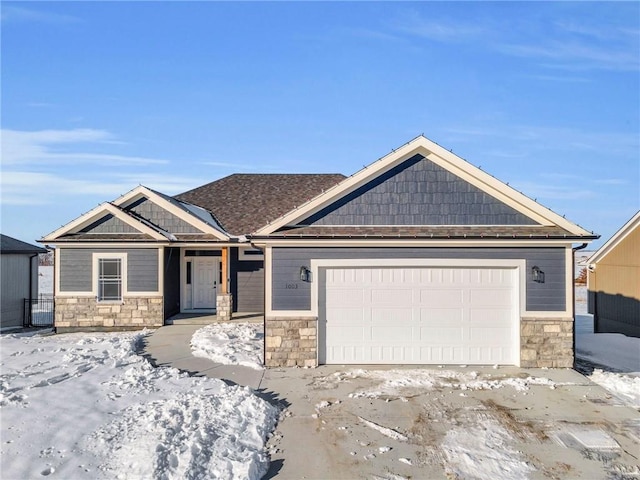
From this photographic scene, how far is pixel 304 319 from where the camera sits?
9.13 m

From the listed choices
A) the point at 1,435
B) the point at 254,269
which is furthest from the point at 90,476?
the point at 254,269

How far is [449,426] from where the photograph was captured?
6.20m

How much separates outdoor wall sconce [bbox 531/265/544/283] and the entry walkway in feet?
19.6

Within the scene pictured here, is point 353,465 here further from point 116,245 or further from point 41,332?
point 41,332

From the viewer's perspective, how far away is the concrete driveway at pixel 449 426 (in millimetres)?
5109

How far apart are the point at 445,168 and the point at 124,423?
305 inches

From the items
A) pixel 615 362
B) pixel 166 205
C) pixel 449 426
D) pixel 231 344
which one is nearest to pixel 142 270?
pixel 166 205

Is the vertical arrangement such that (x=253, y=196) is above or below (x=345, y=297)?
above

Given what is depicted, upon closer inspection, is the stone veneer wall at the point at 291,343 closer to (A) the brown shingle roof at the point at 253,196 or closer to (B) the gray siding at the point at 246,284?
(B) the gray siding at the point at 246,284

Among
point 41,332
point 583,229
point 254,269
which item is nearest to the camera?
point 583,229

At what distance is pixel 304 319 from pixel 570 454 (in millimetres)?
5188

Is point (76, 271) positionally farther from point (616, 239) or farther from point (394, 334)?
point (616, 239)

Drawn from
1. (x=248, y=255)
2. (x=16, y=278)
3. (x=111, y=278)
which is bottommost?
(x=16, y=278)

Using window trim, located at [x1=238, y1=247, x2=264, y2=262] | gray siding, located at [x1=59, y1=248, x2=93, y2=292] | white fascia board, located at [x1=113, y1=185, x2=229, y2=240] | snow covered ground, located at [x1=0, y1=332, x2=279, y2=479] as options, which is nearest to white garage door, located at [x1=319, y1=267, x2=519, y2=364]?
snow covered ground, located at [x1=0, y1=332, x2=279, y2=479]
